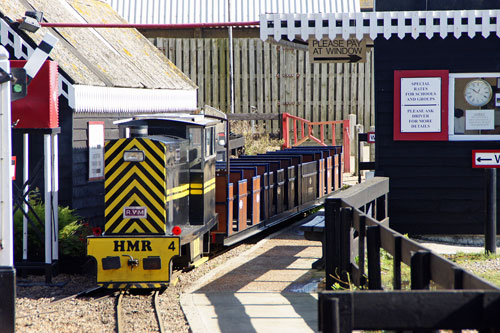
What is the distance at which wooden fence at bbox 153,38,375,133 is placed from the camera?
92.9 ft

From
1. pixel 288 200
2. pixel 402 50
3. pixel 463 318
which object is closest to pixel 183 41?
pixel 288 200

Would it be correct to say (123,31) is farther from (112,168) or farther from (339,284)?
(339,284)

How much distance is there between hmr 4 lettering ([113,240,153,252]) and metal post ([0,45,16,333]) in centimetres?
241

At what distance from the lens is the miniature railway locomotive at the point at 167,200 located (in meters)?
9.73

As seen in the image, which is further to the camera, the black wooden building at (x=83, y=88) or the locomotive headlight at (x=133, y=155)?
the black wooden building at (x=83, y=88)

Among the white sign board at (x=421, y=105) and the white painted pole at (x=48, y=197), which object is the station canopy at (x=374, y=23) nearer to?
the white sign board at (x=421, y=105)

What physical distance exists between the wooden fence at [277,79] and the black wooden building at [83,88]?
10.4 metres

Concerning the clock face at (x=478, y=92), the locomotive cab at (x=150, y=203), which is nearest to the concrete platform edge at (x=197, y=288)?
the locomotive cab at (x=150, y=203)

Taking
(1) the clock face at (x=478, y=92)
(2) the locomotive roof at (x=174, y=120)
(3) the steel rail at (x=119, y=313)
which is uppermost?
(1) the clock face at (x=478, y=92)

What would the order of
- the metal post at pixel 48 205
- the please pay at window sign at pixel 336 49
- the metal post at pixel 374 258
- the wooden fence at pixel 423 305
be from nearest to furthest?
the wooden fence at pixel 423 305 < the metal post at pixel 374 258 < the metal post at pixel 48 205 < the please pay at window sign at pixel 336 49

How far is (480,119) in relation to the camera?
474 inches

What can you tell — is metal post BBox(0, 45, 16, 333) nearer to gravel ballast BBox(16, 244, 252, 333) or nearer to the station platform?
gravel ballast BBox(16, 244, 252, 333)

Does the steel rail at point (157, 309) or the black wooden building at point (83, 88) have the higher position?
the black wooden building at point (83, 88)

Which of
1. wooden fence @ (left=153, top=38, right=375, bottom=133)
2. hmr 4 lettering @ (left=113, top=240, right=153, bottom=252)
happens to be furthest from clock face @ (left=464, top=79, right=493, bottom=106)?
wooden fence @ (left=153, top=38, right=375, bottom=133)
